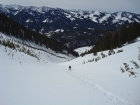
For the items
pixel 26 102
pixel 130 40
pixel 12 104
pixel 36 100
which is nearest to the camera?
pixel 12 104

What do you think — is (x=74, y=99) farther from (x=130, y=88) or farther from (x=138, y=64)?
(x=138, y=64)

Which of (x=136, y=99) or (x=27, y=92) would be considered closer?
(x=27, y=92)

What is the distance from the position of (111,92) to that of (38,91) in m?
5.00

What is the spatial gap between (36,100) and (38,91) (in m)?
1.10

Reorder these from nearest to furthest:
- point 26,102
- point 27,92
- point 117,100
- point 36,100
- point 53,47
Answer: point 26,102, point 36,100, point 27,92, point 117,100, point 53,47

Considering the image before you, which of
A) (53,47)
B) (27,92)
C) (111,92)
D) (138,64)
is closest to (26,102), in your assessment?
(27,92)

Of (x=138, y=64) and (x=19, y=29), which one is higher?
(x=138, y=64)

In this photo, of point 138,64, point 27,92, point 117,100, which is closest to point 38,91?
point 27,92

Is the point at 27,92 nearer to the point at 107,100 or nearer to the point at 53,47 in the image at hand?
the point at 107,100

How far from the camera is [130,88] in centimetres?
938

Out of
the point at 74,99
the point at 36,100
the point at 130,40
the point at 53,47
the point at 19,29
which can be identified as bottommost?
the point at 53,47

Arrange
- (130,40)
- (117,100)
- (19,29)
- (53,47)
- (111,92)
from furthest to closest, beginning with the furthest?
(53,47), (19,29), (130,40), (111,92), (117,100)

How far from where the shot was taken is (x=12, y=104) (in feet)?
17.2

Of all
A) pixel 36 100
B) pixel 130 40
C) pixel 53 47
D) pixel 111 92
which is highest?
pixel 36 100
